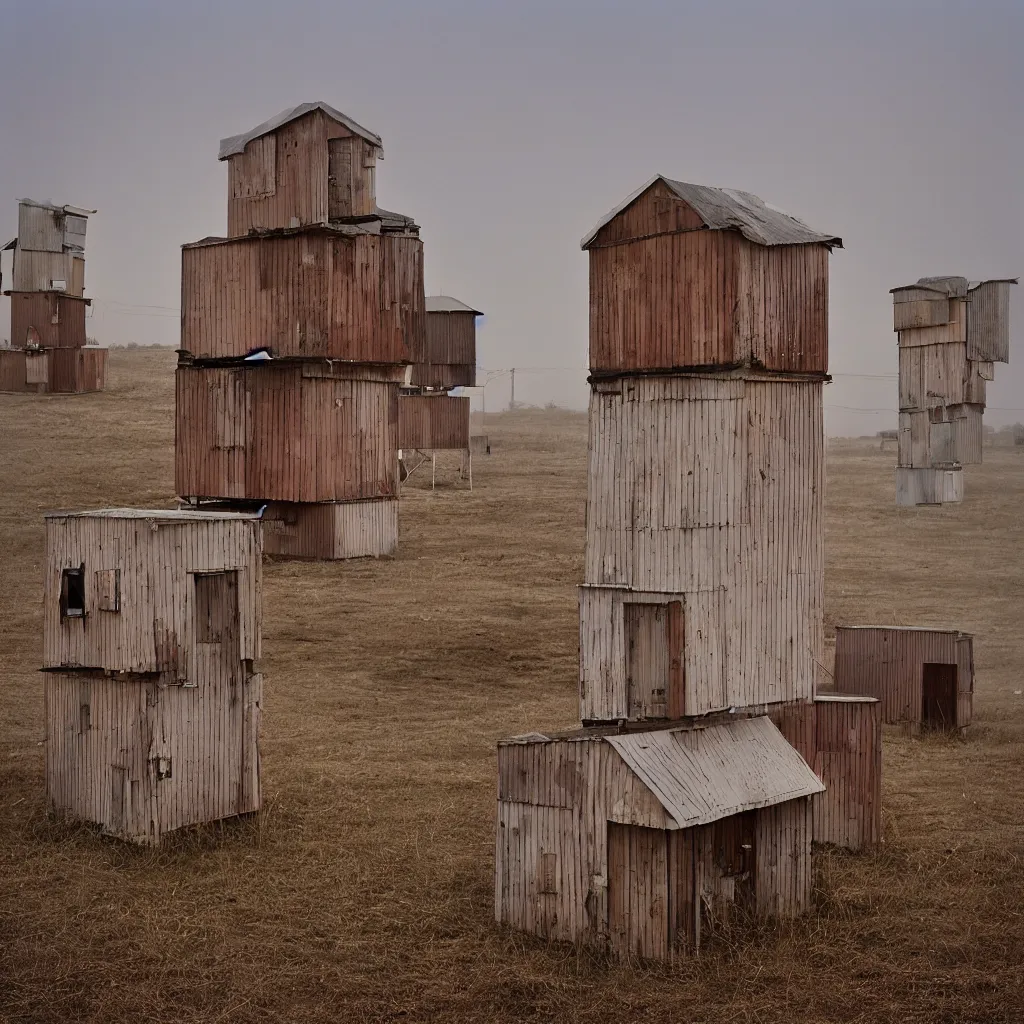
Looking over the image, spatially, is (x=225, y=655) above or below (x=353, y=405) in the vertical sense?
below

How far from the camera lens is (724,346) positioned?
12281 mm

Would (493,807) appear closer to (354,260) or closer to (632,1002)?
(632,1002)

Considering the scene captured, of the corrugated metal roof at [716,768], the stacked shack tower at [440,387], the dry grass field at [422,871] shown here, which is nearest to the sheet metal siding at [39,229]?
the stacked shack tower at [440,387]

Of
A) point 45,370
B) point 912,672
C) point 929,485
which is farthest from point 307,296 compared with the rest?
point 45,370

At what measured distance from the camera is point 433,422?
1972 inches

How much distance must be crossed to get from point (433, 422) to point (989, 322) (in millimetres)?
21615

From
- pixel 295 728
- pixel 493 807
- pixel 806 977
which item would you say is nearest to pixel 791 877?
pixel 806 977

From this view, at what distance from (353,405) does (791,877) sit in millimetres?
23112

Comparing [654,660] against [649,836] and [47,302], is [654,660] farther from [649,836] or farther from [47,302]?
[47,302]

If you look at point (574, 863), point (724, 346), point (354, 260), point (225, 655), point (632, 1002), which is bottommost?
point (632, 1002)

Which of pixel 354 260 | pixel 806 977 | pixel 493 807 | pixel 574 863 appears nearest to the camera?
pixel 806 977

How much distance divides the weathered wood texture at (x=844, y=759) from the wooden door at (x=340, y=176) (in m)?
21.6

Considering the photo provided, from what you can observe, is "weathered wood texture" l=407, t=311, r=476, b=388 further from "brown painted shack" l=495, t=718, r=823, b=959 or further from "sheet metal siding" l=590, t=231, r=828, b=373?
"brown painted shack" l=495, t=718, r=823, b=959

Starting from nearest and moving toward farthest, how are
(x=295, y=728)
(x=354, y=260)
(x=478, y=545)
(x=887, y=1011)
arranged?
(x=887, y=1011), (x=295, y=728), (x=354, y=260), (x=478, y=545)
